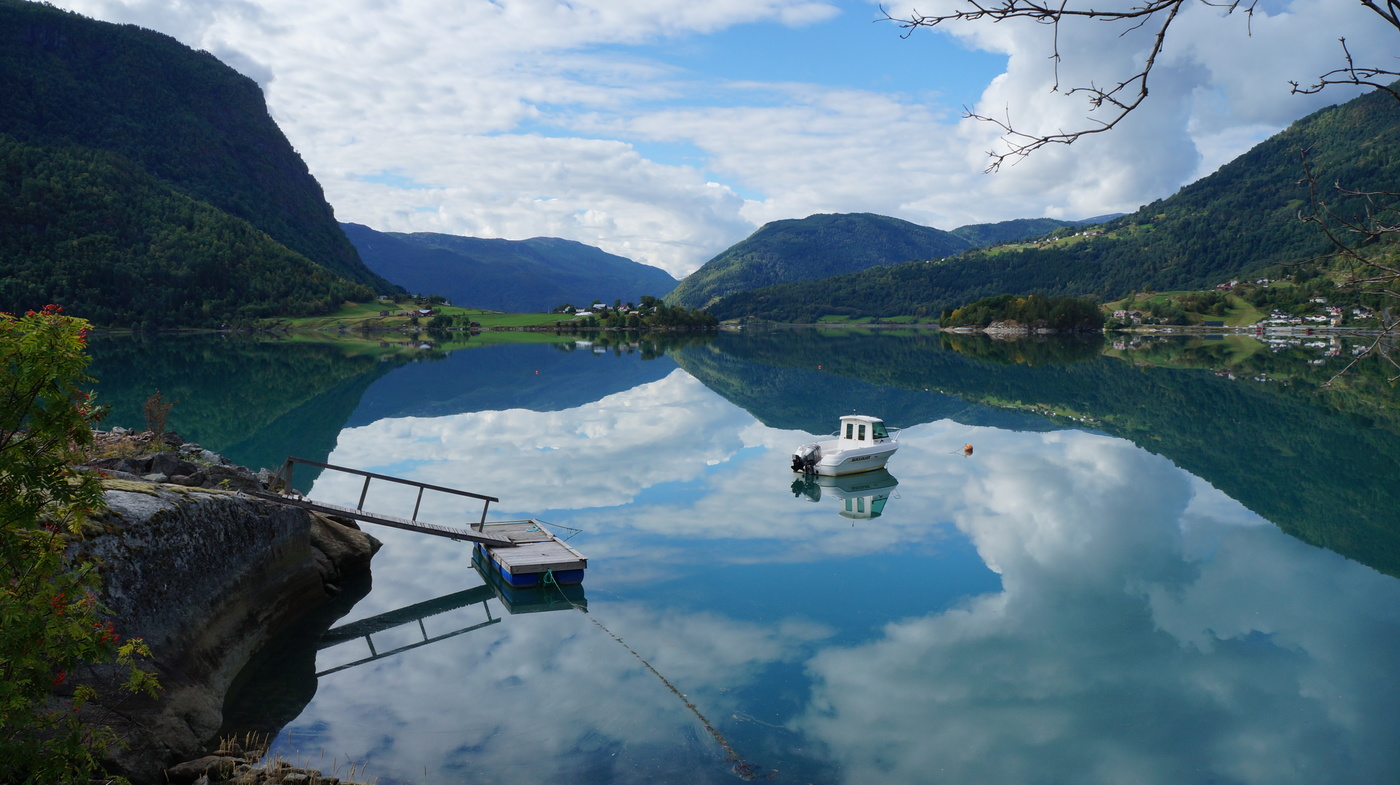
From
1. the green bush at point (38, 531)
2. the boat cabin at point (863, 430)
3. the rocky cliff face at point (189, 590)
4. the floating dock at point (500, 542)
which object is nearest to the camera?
the green bush at point (38, 531)

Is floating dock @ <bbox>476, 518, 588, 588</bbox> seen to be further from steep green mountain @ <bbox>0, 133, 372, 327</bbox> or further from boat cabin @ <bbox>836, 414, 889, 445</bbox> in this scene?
steep green mountain @ <bbox>0, 133, 372, 327</bbox>

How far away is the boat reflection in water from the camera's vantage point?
84.8 feet

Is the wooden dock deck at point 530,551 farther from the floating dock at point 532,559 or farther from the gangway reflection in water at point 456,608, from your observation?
the gangway reflection in water at point 456,608

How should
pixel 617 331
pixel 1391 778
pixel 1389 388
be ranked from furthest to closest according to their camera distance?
pixel 617 331 → pixel 1389 388 → pixel 1391 778

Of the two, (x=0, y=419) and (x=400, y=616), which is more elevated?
(x=0, y=419)

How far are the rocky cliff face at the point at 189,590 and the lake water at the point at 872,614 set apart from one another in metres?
0.96

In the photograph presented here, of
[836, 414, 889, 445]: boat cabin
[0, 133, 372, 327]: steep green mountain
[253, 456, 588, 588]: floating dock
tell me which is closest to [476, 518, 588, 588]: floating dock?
[253, 456, 588, 588]: floating dock

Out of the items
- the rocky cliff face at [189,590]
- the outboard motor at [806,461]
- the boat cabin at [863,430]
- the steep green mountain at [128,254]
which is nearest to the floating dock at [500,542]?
the rocky cliff face at [189,590]

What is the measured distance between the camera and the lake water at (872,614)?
11.3 m

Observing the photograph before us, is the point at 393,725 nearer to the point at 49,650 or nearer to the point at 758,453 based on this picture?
the point at 49,650

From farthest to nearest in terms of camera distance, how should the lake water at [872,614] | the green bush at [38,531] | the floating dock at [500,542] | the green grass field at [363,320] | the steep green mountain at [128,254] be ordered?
the green grass field at [363,320] < the steep green mountain at [128,254] < the floating dock at [500,542] < the lake water at [872,614] < the green bush at [38,531]

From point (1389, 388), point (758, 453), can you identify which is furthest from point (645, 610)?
point (1389, 388)

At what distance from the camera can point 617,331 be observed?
197875mm

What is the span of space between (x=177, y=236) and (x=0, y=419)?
20476 centimetres
